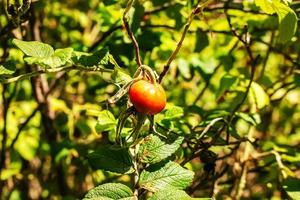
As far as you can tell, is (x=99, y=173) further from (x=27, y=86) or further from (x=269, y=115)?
(x=269, y=115)

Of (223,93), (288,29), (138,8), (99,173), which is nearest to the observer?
(288,29)

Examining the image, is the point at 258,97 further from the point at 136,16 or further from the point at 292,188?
the point at 136,16

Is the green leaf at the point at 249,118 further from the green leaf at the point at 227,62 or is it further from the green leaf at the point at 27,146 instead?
the green leaf at the point at 27,146

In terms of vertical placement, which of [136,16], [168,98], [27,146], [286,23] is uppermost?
[286,23]

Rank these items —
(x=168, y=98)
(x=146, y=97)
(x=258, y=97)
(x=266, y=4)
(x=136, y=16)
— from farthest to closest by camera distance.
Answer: (x=168, y=98) → (x=258, y=97) → (x=136, y=16) → (x=266, y=4) → (x=146, y=97)

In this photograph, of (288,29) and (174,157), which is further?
(174,157)

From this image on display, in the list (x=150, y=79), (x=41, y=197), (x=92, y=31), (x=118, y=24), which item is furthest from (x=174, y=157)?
(x=92, y=31)

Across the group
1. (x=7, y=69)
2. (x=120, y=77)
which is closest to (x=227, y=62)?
(x=120, y=77)
